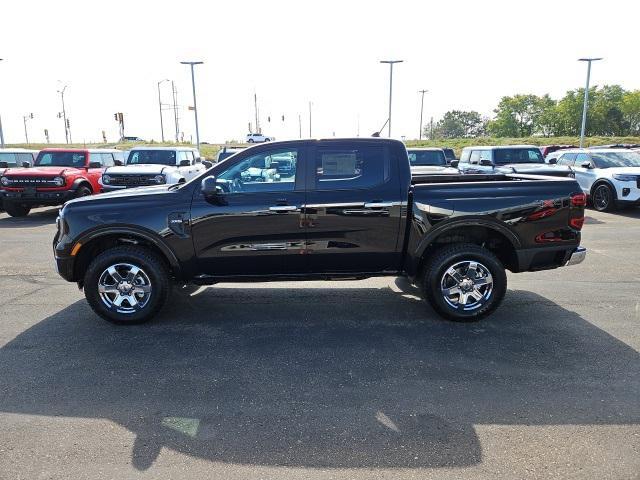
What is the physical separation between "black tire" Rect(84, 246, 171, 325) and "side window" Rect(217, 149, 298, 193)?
1074mm

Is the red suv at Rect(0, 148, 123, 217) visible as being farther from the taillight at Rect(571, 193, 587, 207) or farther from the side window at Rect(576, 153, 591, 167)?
the side window at Rect(576, 153, 591, 167)

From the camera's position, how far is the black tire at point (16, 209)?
13230mm

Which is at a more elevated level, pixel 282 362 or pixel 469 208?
pixel 469 208

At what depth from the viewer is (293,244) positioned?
16.4 feet

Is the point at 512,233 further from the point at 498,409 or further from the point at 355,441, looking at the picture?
the point at 355,441

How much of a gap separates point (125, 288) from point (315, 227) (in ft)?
6.61

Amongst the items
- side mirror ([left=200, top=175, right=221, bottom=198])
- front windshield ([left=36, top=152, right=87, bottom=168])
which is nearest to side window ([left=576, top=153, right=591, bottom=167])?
side mirror ([left=200, top=175, right=221, bottom=198])

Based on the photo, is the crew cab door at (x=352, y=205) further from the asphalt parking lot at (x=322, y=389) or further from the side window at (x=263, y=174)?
the asphalt parking lot at (x=322, y=389)

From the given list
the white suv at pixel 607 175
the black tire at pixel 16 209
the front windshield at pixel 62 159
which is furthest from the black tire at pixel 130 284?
the white suv at pixel 607 175

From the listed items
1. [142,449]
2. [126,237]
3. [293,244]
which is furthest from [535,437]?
[126,237]

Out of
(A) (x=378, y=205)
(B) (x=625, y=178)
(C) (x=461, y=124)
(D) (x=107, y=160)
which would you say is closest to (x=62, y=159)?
(D) (x=107, y=160)

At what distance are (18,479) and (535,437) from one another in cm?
301

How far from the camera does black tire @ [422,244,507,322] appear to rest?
16.4 feet

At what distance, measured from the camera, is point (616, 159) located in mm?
14242
